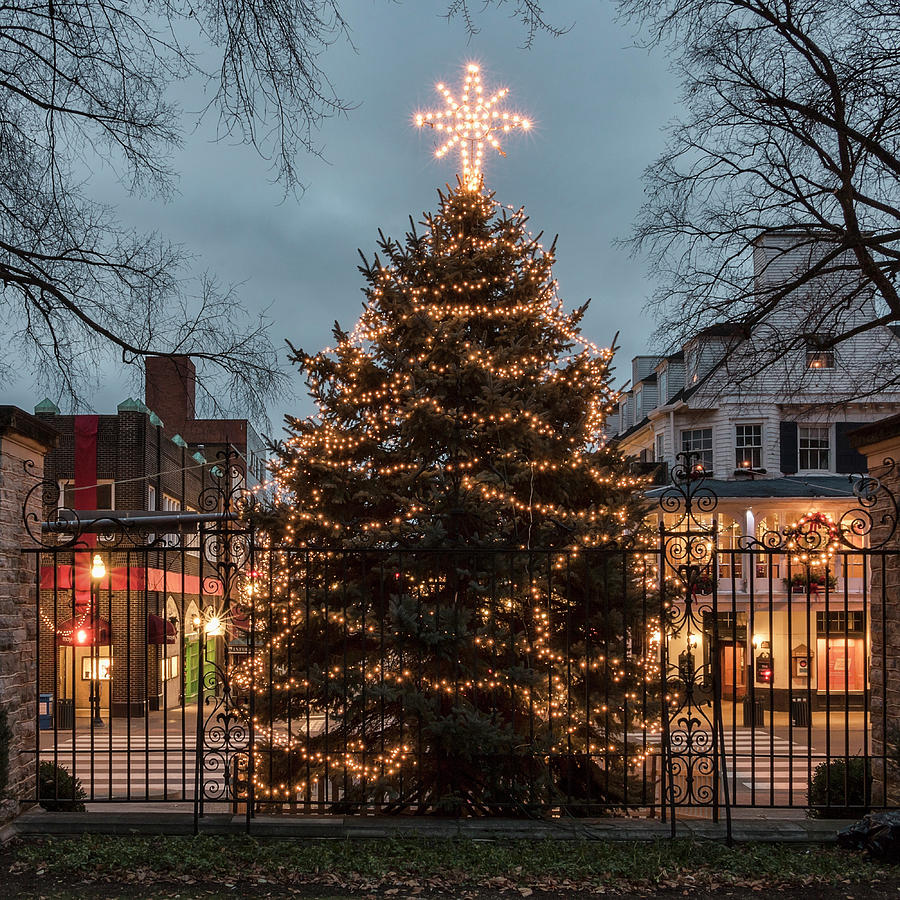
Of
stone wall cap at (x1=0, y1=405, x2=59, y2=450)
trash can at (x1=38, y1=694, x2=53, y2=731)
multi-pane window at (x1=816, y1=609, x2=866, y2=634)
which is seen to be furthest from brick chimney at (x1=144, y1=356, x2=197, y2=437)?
multi-pane window at (x1=816, y1=609, x2=866, y2=634)

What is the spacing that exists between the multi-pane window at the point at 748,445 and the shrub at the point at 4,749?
86.7 feet

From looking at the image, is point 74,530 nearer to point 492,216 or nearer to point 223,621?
point 223,621

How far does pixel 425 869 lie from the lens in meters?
6.12

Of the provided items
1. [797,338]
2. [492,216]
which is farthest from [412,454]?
[797,338]

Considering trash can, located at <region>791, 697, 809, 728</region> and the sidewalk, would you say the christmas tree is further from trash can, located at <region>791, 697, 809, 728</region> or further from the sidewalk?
trash can, located at <region>791, 697, 809, 728</region>

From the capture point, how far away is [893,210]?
9.73 metres

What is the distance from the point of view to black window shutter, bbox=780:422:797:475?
2864 cm

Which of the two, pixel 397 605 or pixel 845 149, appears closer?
pixel 397 605

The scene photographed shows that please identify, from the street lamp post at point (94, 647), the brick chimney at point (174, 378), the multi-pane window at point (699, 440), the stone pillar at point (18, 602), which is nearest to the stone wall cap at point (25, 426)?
the stone pillar at point (18, 602)

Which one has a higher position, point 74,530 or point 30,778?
point 74,530

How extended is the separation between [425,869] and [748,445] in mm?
25798

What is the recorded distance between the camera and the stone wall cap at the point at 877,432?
687 cm

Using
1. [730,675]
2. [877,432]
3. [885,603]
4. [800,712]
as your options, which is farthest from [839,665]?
[877,432]

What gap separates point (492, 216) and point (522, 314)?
5.13ft
